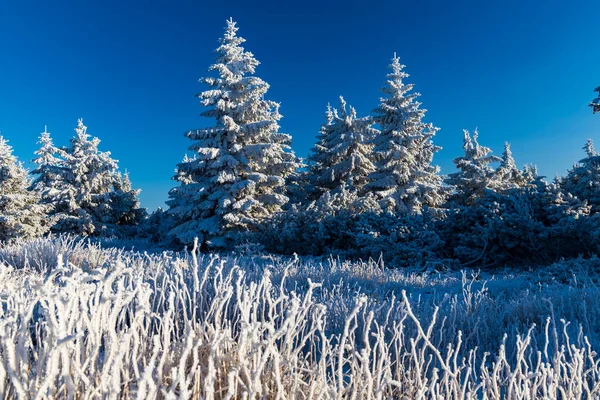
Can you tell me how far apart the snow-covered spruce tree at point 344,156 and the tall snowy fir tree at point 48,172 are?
12.2m

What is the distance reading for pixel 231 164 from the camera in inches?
527

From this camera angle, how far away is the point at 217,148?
45.2 feet

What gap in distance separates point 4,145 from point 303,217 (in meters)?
14.2

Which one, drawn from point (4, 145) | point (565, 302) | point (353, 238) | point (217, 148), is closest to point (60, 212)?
point (4, 145)

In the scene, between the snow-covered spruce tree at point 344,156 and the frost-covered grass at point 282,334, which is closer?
the frost-covered grass at point 282,334

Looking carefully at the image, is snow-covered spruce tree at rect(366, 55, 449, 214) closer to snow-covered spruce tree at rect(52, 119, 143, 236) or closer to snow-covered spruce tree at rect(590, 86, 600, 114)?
snow-covered spruce tree at rect(590, 86, 600, 114)

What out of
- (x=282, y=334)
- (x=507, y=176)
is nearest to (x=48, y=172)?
(x=282, y=334)

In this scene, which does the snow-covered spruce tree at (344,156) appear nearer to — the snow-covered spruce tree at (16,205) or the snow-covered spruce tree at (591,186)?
the snow-covered spruce tree at (591,186)

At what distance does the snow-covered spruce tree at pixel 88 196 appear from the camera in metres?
17.7

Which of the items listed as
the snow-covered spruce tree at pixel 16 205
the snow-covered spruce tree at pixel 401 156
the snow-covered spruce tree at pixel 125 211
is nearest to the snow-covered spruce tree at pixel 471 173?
the snow-covered spruce tree at pixel 401 156

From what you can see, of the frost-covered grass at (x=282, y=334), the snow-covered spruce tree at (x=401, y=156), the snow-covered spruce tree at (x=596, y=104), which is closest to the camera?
the frost-covered grass at (x=282, y=334)

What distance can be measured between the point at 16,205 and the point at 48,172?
4603 millimetres

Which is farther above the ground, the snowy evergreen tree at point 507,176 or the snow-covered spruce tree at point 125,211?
the snowy evergreen tree at point 507,176

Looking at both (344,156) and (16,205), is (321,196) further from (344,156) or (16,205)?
(16,205)
